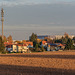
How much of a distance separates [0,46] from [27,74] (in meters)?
72.0

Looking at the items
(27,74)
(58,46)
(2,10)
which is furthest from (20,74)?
(58,46)

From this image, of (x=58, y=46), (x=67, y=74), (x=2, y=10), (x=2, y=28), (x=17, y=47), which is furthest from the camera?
(x=58, y=46)

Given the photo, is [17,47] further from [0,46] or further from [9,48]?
[0,46]

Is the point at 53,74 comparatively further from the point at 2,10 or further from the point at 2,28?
the point at 2,10

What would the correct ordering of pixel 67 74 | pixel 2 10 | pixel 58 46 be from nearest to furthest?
pixel 67 74, pixel 2 10, pixel 58 46

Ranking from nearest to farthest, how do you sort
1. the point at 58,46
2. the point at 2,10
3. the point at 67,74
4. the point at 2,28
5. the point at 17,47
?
the point at 67,74 < the point at 2,28 < the point at 2,10 < the point at 17,47 < the point at 58,46

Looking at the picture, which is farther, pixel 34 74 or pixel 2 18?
pixel 2 18

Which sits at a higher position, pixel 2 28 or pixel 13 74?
pixel 2 28

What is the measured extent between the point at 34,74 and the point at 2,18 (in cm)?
7579

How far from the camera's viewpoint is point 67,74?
704 inches

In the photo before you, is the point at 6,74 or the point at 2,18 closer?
the point at 6,74

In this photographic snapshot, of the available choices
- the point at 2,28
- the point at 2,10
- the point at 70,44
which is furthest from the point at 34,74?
the point at 70,44

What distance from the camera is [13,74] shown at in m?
18.1

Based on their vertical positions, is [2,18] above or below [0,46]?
above
